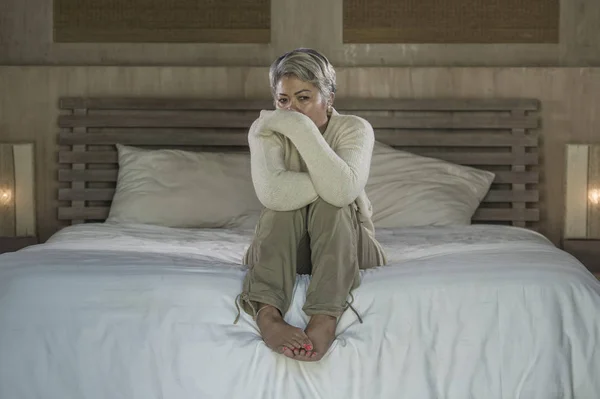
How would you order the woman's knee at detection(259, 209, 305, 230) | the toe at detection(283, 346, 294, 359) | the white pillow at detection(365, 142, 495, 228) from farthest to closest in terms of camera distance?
the white pillow at detection(365, 142, 495, 228) < the woman's knee at detection(259, 209, 305, 230) < the toe at detection(283, 346, 294, 359)

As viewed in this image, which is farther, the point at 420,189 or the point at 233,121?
the point at 233,121

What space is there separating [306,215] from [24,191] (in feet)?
7.86

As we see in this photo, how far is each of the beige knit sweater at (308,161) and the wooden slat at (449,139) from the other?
1613mm

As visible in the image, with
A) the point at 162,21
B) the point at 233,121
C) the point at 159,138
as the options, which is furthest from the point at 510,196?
the point at 162,21

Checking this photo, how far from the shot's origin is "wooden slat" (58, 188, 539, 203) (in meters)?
4.63

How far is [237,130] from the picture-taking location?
4.72 m

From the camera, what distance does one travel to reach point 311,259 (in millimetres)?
2719

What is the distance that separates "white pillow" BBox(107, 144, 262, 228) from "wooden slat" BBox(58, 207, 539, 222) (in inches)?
11.0

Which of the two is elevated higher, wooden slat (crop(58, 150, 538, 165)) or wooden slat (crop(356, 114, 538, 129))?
wooden slat (crop(356, 114, 538, 129))

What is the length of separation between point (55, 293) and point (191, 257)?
549 mm

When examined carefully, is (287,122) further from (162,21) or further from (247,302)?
(162,21)

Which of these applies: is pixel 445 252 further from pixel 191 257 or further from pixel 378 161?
pixel 378 161

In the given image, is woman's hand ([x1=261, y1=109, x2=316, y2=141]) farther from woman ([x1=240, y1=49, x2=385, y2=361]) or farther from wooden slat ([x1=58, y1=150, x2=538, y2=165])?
wooden slat ([x1=58, y1=150, x2=538, y2=165])

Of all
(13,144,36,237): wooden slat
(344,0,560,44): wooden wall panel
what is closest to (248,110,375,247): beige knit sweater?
(344,0,560,44): wooden wall panel
